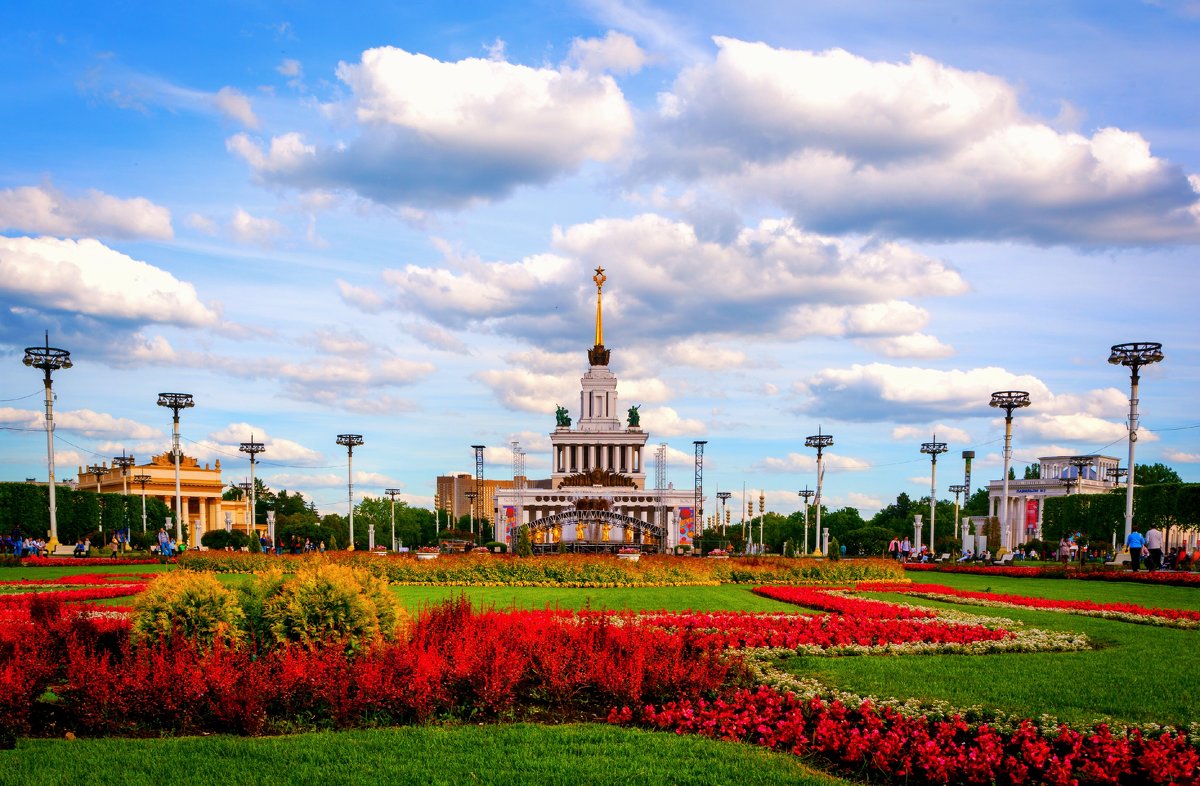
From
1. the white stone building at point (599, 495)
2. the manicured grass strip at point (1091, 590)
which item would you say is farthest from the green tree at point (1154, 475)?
the manicured grass strip at point (1091, 590)

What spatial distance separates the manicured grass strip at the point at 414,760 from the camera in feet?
22.8

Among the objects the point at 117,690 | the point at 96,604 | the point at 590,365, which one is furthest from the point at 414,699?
the point at 590,365

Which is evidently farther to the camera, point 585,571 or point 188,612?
point 585,571

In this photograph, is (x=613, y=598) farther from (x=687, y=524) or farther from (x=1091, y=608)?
(x=687, y=524)

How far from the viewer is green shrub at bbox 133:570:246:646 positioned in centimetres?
971

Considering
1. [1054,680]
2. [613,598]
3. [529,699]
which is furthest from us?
[613,598]

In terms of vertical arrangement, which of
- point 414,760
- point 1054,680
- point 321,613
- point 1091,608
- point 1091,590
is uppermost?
point 321,613

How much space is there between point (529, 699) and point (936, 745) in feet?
13.0

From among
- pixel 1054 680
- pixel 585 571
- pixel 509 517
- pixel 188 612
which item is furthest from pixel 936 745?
pixel 509 517

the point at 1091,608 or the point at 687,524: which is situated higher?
the point at 1091,608

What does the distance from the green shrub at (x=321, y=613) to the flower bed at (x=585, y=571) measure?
524 inches

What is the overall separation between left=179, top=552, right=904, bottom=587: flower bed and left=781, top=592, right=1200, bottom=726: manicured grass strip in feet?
44.1

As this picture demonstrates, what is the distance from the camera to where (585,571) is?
25172mm

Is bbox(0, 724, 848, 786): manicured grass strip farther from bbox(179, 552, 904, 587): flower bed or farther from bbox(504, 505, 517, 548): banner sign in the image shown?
bbox(504, 505, 517, 548): banner sign
